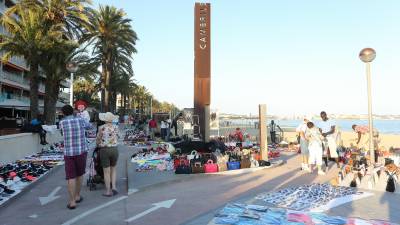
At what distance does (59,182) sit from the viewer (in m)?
10.2

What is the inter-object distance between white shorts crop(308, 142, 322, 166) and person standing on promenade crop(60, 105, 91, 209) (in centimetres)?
618

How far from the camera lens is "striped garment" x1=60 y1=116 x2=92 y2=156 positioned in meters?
7.01

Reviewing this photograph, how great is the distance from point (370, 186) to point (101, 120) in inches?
220

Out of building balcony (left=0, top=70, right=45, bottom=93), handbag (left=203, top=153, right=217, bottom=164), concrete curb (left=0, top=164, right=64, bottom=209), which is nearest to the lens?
concrete curb (left=0, top=164, right=64, bottom=209)

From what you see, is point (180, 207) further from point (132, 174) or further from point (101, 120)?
point (132, 174)

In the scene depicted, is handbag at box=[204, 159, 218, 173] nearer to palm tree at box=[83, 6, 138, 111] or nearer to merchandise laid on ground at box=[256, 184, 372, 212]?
merchandise laid on ground at box=[256, 184, 372, 212]

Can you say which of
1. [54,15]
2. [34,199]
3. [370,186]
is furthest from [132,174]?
[54,15]

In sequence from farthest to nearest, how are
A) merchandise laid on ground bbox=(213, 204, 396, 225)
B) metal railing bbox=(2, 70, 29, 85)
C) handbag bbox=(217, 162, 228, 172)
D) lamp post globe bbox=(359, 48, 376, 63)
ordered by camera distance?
metal railing bbox=(2, 70, 29, 85) < handbag bbox=(217, 162, 228, 172) < lamp post globe bbox=(359, 48, 376, 63) < merchandise laid on ground bbox=(213, 204, 396, 225)

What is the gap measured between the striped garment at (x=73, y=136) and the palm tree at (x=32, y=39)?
18581 millimetres

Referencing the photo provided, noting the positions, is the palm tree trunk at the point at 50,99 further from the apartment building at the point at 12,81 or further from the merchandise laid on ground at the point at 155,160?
the apartment building at the point at 12,81

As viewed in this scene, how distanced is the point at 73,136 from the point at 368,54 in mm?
6812

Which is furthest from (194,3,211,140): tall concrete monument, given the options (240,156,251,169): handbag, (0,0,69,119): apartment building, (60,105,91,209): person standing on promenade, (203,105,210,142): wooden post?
(0,0,69,119): apartment building

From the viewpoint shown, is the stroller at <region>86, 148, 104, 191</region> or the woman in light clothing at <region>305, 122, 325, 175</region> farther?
the woman in light clothing at <region>305, 122, 325, 175</region>

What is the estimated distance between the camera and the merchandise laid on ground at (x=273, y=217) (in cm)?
559
